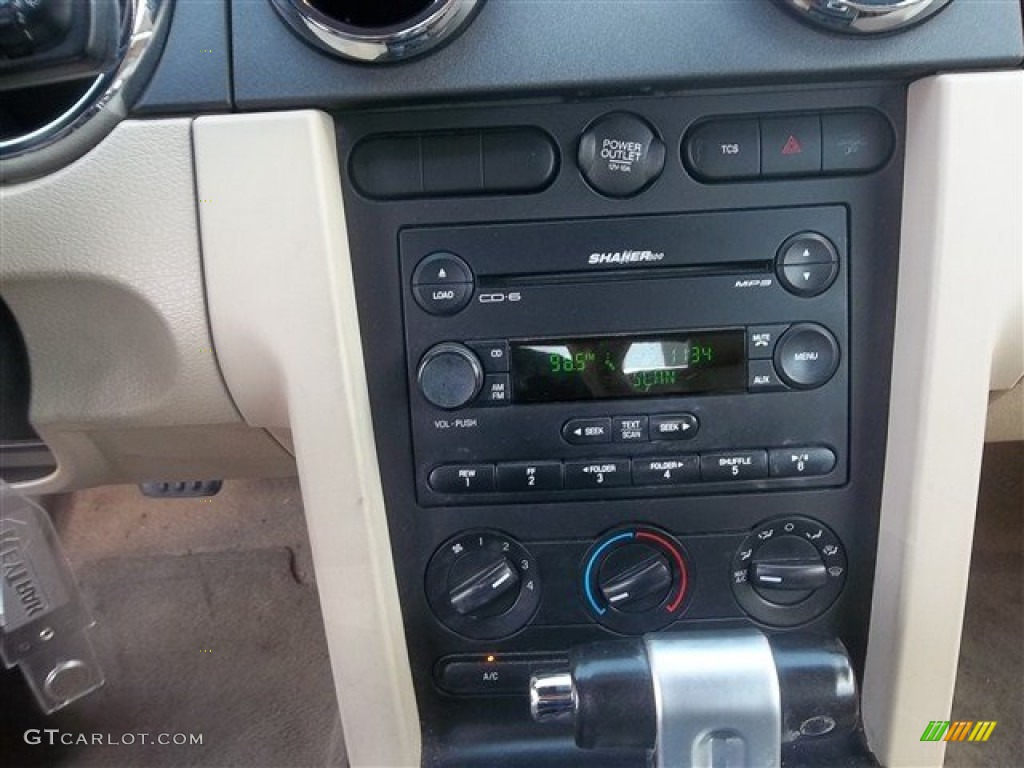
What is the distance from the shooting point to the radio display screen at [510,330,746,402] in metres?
0.74

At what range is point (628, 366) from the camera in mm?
740

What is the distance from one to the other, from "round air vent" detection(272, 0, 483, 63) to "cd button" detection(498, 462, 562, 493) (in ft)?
1.04

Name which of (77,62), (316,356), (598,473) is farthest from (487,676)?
(77,62)

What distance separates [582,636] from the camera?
2.61ft

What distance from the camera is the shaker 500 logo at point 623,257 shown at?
0.72 meters

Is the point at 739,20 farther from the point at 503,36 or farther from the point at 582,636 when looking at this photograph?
the point at 582,636

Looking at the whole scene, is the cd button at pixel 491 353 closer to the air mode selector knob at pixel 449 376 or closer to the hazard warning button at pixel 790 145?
the air mode selector knob at pixel 449 376

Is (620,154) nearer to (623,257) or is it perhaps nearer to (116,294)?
(623,257)

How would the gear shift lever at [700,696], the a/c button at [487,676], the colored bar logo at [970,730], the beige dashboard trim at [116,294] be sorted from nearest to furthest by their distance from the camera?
1. the gear shift lever at [700,696]
2. the beige dashboard trim at [116,294]
3. the a/c button at [487,676]
4. the colored bar logo at [970,730]

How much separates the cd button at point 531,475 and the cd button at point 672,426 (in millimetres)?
81

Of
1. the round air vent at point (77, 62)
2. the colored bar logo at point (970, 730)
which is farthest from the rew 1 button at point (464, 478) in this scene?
the colored bar logo at point (970, 730)

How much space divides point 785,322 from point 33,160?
0.58 metres

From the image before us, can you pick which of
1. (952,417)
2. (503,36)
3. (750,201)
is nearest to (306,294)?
(503,36)

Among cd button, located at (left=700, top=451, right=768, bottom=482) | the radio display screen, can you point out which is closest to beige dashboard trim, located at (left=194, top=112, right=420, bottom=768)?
the radio display screen
